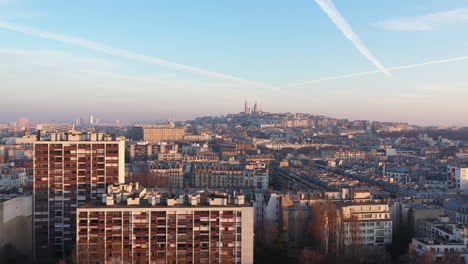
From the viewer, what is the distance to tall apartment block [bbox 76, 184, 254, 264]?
Result: 962cm

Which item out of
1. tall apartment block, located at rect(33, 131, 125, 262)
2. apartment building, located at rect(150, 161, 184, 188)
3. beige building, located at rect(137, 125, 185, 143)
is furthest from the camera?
beige building, located at rect(137, 125, 185, 143)

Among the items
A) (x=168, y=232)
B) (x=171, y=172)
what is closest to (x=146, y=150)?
(x=171, y=172)

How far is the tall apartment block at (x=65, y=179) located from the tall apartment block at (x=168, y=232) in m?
2.68

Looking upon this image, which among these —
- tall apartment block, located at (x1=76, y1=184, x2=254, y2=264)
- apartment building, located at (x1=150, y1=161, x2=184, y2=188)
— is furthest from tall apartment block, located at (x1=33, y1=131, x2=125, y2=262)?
apartment building, located at (x1=150, y1=161, x2=184, y2=188)

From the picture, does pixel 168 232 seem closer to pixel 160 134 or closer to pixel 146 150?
pixel 146 150

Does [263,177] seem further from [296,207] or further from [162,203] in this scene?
[162,203]

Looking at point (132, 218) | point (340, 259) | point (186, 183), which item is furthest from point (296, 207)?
point (186, 183)

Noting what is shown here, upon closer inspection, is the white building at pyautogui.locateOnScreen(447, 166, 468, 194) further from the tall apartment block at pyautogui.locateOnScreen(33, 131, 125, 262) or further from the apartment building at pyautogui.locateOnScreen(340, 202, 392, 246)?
the tall apartment block at pyautogui.locateOnScreen(33, 131, 125, 262)

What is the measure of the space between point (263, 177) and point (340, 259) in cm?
1035

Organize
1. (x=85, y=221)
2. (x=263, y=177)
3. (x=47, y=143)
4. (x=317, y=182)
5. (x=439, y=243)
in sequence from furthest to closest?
1. (x=263, y=177)
2. (x=317, y=182)
3. (x=47, y=143)
4. (x=439, y=243)
5. (x=85, y=221)

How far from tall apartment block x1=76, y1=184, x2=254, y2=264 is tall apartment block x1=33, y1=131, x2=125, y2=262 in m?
2.68

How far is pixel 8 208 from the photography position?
11266 mm

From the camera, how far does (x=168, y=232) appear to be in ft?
32.0

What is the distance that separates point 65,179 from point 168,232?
4.02 meters
